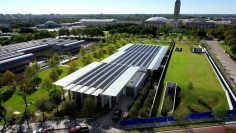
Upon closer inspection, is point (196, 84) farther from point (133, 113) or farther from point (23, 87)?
point (23, 87)

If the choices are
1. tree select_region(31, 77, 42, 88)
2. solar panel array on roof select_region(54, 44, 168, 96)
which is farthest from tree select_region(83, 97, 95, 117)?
tree select_region(31, 77, 42, 88)

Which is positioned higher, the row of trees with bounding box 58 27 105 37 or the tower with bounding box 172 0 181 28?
the tower with bounding box 172 0 181 28

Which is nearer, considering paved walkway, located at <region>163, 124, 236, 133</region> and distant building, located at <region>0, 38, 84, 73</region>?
paved walkway, located at <region>163, 124, 236, 133</region>

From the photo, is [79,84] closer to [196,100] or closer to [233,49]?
[196,100]

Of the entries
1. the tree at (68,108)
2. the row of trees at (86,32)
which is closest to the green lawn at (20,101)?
the tree at (68,108)

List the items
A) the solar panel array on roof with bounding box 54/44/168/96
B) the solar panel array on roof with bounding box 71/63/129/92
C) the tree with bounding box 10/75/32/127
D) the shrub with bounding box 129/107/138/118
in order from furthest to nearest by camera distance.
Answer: the solar panel array on roof with bounding box 71/63/129/92 < the solar panel array on roof with bounding box 54/44/168/96 < the tree with bounding box 10/75/32/127 < the shrub with bounding box 129/107/138/118

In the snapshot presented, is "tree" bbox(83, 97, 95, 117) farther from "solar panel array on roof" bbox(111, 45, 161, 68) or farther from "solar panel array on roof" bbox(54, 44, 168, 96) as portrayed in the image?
"solar panel array on roof" bbox(111, 45, 161, 68)

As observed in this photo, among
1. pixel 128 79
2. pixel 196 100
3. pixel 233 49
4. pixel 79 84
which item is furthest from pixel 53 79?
pixel 233 49

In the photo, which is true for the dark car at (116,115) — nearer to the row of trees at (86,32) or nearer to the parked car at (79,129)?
the parked car at (79,129)
